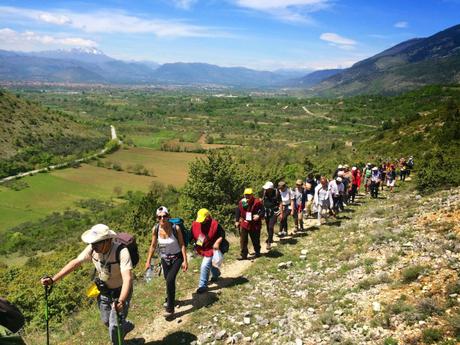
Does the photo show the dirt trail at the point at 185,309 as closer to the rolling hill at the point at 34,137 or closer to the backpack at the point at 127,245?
the backpack at the point at 127,245

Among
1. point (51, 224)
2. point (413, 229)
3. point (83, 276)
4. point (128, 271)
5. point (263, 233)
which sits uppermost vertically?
point (128, 271)

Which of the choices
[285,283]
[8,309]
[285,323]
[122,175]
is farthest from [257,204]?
[122,175]

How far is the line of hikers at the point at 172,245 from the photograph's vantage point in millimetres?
6332

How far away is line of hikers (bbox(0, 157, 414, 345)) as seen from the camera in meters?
6.33

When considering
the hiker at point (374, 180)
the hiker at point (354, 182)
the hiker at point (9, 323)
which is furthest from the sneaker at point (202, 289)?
the hiker at point (374, 180)

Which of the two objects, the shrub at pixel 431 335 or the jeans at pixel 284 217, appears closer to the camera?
the shrub at pixel 431 335

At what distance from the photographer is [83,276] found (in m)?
19.1

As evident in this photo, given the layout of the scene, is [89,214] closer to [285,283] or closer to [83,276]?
[83,276]

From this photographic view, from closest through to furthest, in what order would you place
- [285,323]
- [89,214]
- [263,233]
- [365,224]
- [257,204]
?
[285,323], [257,204], [365,224], [263,233], [89,214]

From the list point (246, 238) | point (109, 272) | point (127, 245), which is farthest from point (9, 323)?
point (246, 238)

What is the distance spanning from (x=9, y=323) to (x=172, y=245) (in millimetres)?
3647

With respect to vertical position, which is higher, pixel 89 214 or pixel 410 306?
pixel 410 306

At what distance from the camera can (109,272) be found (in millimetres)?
6438

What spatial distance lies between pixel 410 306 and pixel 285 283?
3.73 metres
